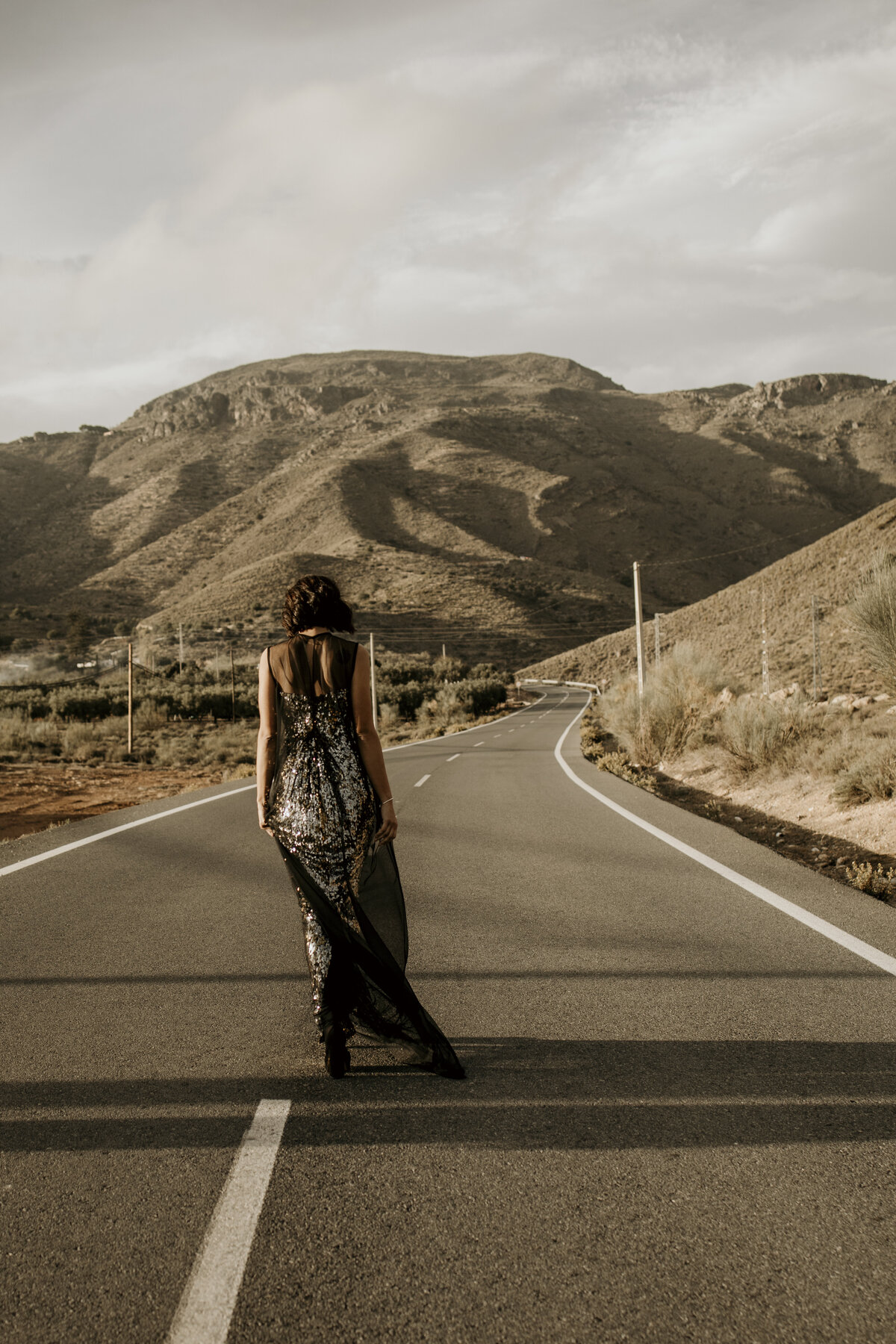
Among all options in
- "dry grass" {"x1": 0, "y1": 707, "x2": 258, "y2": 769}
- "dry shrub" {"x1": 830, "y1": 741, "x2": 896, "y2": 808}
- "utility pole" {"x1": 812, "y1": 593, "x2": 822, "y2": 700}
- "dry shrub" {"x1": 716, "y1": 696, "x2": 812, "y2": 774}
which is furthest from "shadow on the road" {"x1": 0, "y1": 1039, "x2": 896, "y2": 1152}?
"utility pole" {"x1": 812, "y1": 593, "x2": 822, "y2": 700}

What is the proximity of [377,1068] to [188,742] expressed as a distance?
2574 centimetres

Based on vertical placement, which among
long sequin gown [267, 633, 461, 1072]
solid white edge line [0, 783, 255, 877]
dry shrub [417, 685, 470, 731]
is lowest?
dry shrub [417, 685, 470, 731]

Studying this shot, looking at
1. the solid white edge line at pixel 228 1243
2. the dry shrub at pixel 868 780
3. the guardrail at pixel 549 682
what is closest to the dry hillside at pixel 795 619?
the guardrail at pixel 549 682

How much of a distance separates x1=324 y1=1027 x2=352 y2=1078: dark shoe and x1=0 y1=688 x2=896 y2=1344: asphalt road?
0.26 ft

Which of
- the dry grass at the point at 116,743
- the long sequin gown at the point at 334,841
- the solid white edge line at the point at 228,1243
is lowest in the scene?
the dry grass at the point at 116,743

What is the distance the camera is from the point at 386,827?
403 cm

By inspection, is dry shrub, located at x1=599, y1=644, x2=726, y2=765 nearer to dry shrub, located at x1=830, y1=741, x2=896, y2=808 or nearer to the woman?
dry shrub, located at x1=830, y1=741, x2=896, y2=808

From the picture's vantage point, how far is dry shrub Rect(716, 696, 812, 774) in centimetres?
1398

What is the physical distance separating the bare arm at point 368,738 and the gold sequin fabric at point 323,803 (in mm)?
33

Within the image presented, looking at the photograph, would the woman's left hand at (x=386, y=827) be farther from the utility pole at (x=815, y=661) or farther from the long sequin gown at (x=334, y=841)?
the utility pole at (x=815, y=661)


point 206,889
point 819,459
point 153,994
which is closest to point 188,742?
point 206,889

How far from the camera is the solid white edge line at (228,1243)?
2.22 metres

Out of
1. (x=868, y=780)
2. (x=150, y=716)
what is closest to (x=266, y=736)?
(x=868, y=780)

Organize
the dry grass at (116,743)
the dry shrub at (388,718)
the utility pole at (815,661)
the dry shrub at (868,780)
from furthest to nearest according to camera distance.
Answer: the dry shrub at (388,718) < the utility pole at (815,661) < the dry grass at (116,743) < the dry shrub at (868,780)
